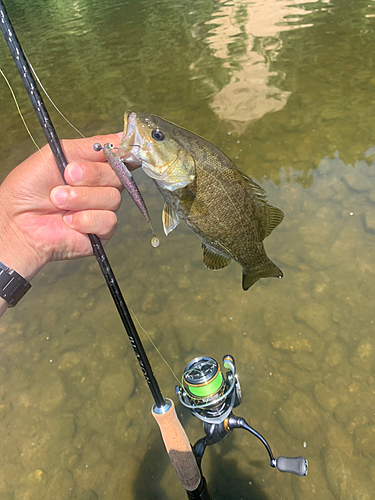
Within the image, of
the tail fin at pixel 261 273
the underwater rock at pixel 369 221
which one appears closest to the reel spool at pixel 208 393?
the tail fin at pixel 261 273

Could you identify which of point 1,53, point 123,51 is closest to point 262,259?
point 123,51

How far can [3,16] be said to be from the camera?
1.68m

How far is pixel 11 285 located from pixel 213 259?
46.8 inches

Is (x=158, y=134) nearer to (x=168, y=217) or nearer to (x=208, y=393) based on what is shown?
(x=168, y=217)

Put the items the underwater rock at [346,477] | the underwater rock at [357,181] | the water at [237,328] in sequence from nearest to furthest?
the underwater rock at [346,477], the water at [237,328], the underwater rock at [357,181]

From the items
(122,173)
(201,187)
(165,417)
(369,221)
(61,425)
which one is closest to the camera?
(122,173)

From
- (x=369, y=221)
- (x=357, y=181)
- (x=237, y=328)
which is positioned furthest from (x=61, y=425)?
(x=357, y=181)

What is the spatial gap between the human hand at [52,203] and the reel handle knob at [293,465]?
6.05 ft

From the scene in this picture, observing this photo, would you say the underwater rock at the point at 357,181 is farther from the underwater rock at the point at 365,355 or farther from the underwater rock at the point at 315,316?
the underwater rock at the point at 365,355

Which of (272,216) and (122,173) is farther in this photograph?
(272,216)

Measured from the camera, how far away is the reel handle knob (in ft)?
7.38

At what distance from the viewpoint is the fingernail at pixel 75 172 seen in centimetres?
191

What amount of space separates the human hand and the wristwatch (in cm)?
→ 6

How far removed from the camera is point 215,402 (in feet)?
7.38
